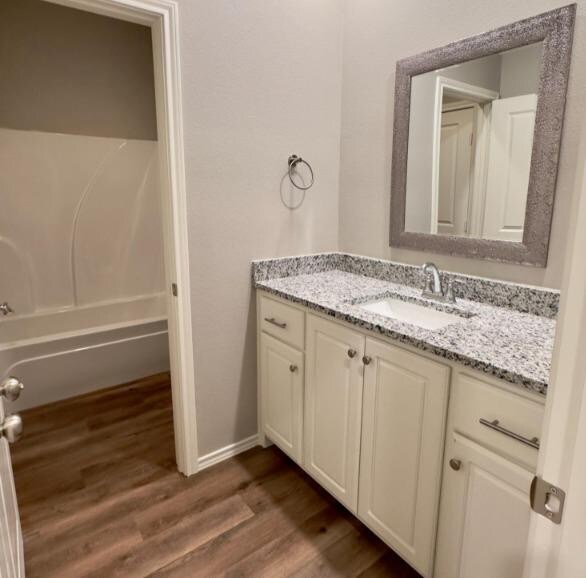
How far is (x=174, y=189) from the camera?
5.66 ft

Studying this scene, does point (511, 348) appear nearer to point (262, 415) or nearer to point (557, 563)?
point (557, 563)

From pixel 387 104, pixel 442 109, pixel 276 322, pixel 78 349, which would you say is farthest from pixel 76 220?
pixel 442 109

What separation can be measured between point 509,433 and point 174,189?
4.80 feet

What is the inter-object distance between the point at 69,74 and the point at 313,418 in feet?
9.04

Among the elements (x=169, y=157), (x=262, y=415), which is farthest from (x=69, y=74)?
(x=262, y=415)

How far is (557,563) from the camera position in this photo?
1.64 ft

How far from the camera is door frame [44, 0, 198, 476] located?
1558 mm

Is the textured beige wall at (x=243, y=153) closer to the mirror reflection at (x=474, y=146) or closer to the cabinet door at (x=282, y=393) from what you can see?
the cabinet door at (x=282, y=393)

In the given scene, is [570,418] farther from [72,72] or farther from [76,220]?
[72,72]

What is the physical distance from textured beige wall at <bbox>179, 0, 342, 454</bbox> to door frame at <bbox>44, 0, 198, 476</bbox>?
0.16 ft

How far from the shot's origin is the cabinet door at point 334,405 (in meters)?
1.54

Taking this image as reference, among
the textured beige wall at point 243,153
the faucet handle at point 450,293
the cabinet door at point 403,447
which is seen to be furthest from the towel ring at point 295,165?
the cabinet door at point 403,447

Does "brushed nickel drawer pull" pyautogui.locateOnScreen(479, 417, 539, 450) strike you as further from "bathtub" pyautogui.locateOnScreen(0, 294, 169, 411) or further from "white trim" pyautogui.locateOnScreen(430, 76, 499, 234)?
"bathtub" pyautogui.locateOnScreen(0, 294, 169, 411)

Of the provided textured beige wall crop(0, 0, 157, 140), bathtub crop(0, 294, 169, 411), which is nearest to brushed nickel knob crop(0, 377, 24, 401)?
bathtub crop(0, 294, 169, 411)
